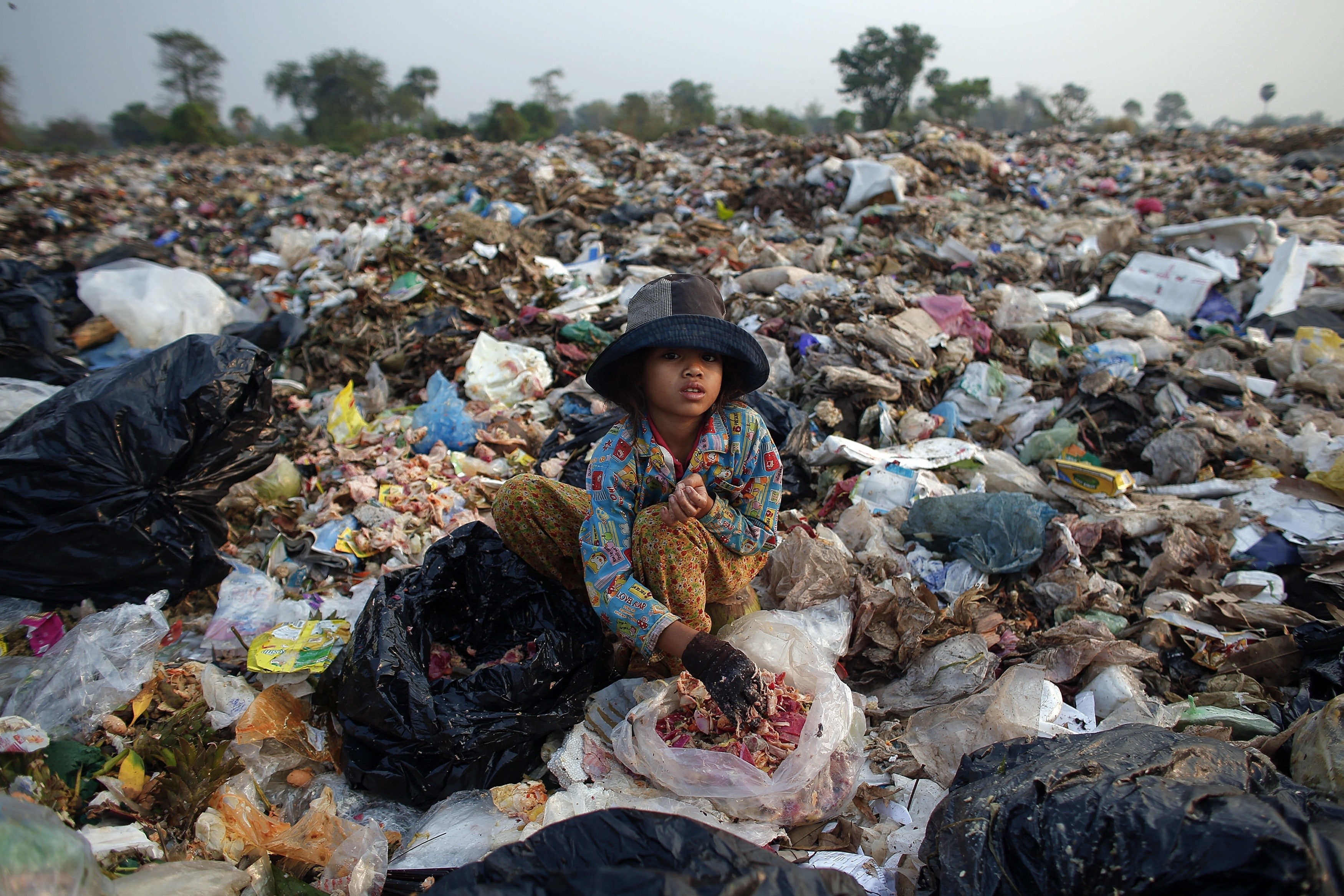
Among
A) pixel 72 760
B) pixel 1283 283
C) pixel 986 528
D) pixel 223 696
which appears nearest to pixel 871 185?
pixel 1283 283

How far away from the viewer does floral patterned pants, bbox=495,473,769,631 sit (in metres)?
1.63

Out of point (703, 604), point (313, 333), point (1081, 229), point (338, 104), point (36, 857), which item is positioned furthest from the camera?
point (338, 104)

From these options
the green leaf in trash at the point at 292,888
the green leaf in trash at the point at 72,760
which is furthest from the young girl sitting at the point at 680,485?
A: the green leaf in trash at the point at 72,760

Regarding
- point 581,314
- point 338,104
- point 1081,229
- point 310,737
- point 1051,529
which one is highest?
point 338,104

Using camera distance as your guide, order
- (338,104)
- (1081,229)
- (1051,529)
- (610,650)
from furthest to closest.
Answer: (338,104)
(1081,229)
(1051,529)
(610,650)

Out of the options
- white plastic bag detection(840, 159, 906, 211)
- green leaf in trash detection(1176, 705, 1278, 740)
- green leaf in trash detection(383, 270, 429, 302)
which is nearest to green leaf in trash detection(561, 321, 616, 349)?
green leaf in trash detection(383, 270, 429, 302)

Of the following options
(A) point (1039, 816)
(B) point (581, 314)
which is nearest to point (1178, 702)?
(A) point (1039, 816)

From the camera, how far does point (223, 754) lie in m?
1.60

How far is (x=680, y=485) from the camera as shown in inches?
59.5

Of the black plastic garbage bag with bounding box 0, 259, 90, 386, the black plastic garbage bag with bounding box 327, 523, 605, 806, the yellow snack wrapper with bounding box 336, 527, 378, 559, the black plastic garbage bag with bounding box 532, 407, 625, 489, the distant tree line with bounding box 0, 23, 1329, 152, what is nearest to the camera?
the black plastic garbage bag with bounding box 327, 523, 605, 806

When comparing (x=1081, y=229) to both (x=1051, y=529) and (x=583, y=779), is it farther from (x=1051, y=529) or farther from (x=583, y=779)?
(x=583, y=779)

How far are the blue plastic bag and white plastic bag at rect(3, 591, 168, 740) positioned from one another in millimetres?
1539

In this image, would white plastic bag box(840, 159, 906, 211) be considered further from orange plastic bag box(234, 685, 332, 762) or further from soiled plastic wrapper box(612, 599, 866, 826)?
orange plastic bag box(234, 685, 332, 762)

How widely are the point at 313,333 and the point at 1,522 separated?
278 centimetres
